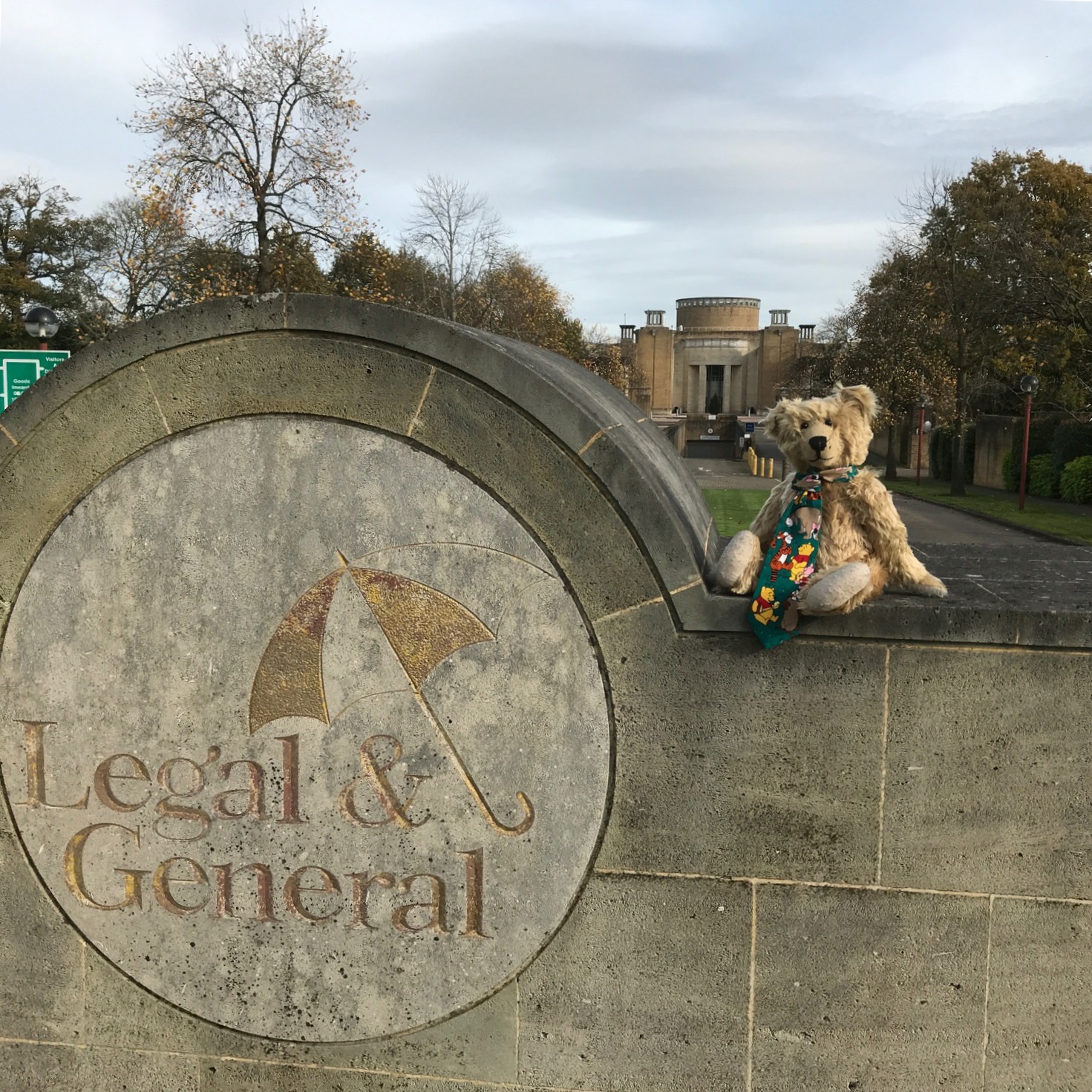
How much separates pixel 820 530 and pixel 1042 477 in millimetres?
30808

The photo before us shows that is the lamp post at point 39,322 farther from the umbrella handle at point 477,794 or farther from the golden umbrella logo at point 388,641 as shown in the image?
the umbrella handle at point 477,794

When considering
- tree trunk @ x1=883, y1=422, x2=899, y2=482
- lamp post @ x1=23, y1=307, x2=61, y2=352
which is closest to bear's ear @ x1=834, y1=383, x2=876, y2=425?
lamp post @ x1=23, y1=307, x2=61, y2=352

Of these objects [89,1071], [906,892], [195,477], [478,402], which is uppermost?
[478,402]

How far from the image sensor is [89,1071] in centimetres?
378

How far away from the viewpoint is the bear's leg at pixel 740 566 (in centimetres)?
341

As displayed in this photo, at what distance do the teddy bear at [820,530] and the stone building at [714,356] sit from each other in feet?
294

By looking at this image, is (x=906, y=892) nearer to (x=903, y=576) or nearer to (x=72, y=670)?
(x=903, y=576)

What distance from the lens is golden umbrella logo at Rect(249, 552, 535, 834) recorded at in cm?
351

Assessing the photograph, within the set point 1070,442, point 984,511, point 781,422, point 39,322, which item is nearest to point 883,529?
point 781,422

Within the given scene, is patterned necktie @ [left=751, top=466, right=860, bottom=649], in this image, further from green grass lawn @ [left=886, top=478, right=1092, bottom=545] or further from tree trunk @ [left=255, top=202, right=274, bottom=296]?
tree trunk @ [left=255, top=202, right=274, bottom=296]

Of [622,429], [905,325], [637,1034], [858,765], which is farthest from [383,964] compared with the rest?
[905,325]

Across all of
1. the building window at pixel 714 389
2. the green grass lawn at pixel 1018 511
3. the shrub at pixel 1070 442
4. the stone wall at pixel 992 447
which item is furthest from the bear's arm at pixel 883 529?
the building window at pixel 714 389

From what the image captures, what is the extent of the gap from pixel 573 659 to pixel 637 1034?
1.44 m

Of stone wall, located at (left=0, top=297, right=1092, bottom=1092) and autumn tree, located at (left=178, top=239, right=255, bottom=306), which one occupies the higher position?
autumn tree, located at (left=178, top=239, right=255, bottom=306)
